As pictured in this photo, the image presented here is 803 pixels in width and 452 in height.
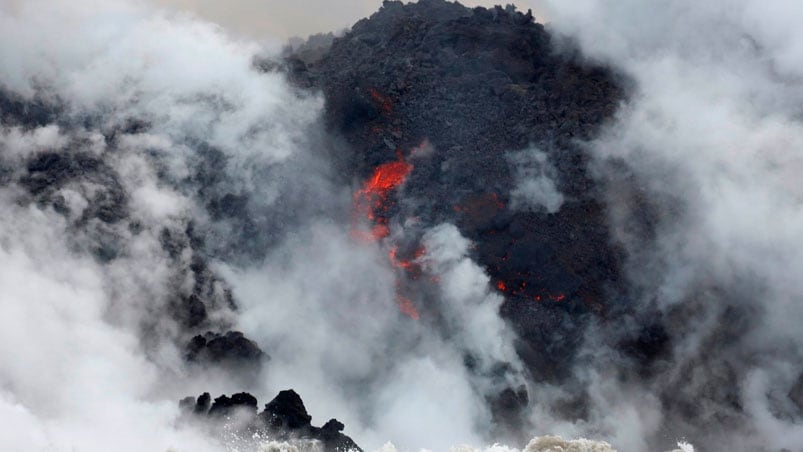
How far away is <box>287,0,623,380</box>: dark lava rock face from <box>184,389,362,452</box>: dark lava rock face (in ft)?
49.5

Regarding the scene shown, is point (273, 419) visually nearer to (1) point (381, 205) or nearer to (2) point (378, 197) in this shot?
(1) point (381, 205)

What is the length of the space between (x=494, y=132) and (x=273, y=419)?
28.4 metres

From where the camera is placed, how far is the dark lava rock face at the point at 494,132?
188ft

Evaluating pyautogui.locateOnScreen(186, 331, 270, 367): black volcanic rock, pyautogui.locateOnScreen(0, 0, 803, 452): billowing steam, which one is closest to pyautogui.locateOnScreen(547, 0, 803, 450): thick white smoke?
pyautogui.locateOnScreen(0, 0, 803, 452): billowing steam

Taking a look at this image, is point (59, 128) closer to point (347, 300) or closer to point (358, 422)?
point (347, 300)

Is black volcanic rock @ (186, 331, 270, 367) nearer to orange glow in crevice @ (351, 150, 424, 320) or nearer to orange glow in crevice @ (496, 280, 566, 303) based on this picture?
orange glow in crevice @ (351, 150, 424, 320)

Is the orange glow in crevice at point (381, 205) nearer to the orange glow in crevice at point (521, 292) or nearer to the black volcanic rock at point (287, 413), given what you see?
the orange glow in crevice at point (521, 292)

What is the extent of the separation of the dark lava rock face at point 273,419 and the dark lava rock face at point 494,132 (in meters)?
15.1

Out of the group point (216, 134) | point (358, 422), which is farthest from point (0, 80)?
point (358, 422)

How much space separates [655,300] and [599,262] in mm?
4092

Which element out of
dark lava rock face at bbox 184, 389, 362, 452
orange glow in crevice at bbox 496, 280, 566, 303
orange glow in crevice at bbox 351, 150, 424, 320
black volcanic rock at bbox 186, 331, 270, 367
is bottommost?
dark lava rock face at bbox 184, 389, 362, 452

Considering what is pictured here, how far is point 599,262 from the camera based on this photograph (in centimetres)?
5850

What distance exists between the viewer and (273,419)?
44.3m

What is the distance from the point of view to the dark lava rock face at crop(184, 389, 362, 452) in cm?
4388
